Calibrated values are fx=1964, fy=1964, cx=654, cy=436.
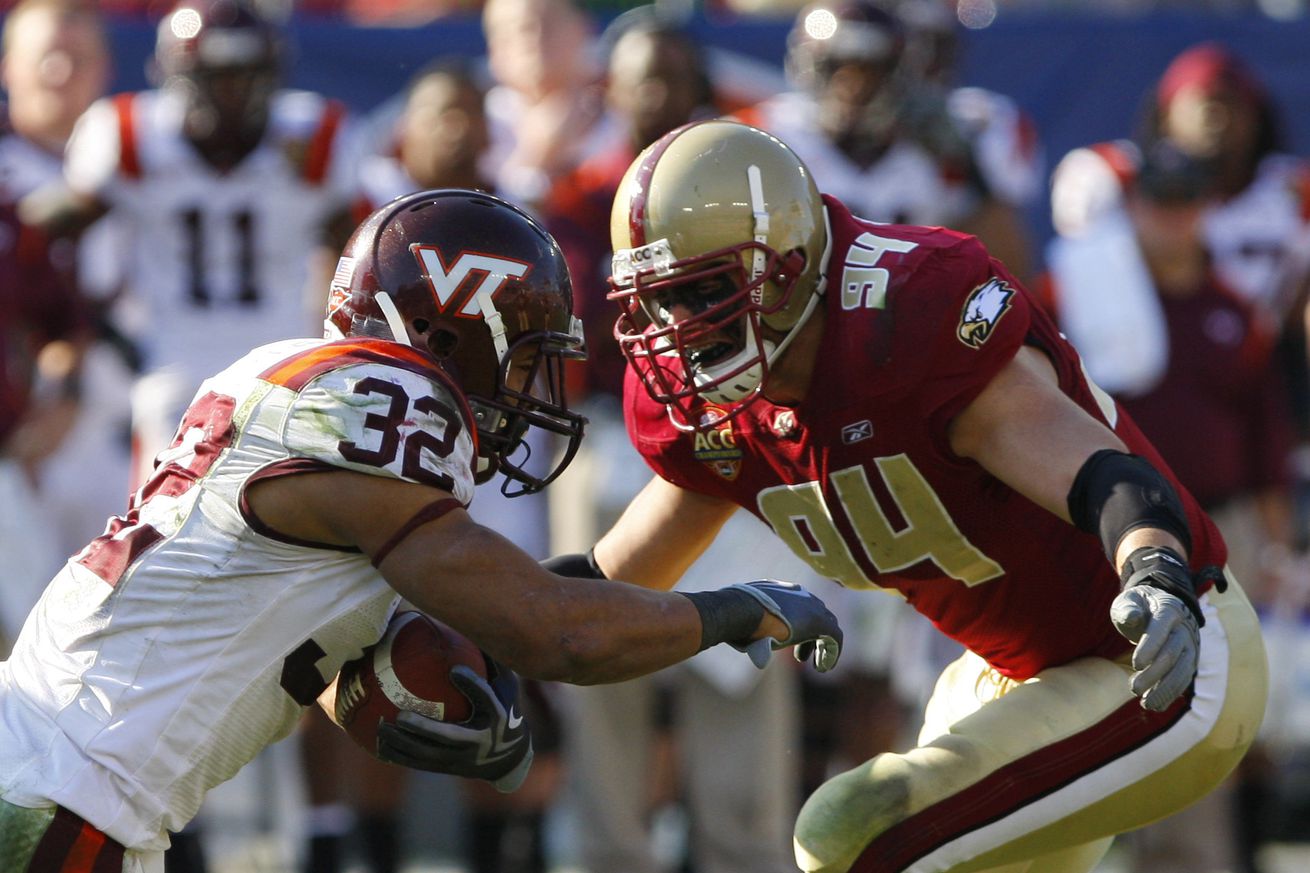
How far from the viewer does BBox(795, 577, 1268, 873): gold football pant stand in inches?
125

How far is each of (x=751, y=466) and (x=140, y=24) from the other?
4.08 metres

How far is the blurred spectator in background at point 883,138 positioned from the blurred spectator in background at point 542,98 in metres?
0.59

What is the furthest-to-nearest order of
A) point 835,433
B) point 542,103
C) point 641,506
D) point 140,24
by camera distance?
1. point 140,24
2. point 542,103
3. point 641,506
4. point 835,433

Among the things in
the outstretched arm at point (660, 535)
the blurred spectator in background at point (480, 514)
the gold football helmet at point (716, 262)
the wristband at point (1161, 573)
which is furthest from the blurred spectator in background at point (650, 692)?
the wristband at point (1161, 573)

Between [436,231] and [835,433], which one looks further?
[835,433]

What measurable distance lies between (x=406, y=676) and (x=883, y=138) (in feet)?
10.6

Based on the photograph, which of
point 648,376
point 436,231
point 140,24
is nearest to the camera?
point 436,231

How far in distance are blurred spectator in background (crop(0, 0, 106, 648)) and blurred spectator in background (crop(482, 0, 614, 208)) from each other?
131cm

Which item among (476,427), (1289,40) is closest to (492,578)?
(476,427)

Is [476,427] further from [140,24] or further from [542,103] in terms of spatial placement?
[140,24]

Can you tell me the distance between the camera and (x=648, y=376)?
338 centimetres

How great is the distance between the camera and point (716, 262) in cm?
318

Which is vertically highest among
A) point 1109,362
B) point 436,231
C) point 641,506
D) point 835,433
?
point 436,231

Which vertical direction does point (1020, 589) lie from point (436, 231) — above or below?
below
